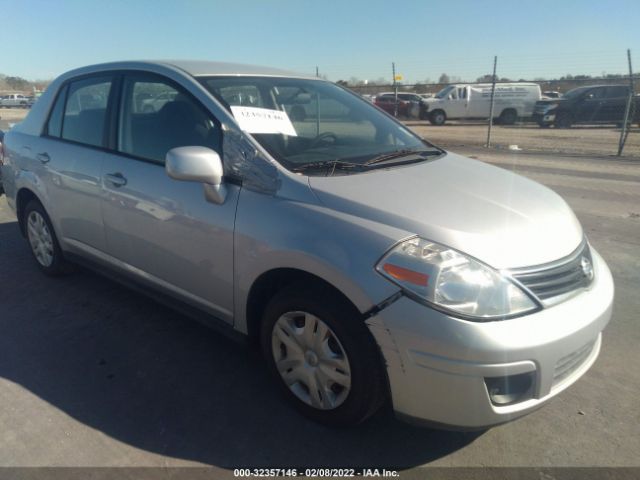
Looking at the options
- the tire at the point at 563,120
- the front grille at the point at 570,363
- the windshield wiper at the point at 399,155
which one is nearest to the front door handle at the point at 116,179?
the windshield wiper at the point at 399,155

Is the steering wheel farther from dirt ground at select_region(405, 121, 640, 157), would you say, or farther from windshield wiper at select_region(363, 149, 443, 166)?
dirt ground at select_region(405, 121, 640, 157)

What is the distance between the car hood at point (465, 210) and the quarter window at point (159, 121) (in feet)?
2.86

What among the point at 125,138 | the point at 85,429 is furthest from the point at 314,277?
the point at 125,138

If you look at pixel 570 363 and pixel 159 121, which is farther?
pixel 159 121

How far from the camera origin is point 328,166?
2.73 meters

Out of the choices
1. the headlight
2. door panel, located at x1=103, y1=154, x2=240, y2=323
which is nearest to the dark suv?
the headlight

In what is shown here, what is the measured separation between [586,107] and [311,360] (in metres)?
22.8

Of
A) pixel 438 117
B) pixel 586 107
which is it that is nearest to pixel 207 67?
pixel 586 107

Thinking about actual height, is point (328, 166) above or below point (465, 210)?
above

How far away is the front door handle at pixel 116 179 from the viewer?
10.6 feet

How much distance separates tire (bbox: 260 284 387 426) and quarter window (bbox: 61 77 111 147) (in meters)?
2.03

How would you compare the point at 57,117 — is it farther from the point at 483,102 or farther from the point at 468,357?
the point at 483,102

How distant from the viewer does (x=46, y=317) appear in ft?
12.3

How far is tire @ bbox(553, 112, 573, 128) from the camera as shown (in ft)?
72.1
